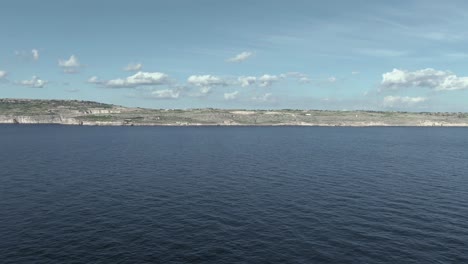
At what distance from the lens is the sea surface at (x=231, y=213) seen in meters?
51.3

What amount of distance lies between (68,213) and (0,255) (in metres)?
18.4

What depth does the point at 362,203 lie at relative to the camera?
76062 mm

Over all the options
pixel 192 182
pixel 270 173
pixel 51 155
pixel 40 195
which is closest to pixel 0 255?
pixel 40 195

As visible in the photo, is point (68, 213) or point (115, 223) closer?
point (115, 223)

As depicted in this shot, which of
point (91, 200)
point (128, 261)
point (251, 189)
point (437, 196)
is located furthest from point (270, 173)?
point (128, 261)

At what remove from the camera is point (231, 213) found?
6906 cm

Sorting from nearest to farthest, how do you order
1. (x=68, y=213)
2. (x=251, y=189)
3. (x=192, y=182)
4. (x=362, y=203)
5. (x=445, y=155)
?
(x=68, y=213)
(x=362, y=203)
(x=251, y=189)
(x=192, y=182)
(x=445, y=155)

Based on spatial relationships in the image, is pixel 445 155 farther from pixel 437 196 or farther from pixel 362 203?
pixel 362 203

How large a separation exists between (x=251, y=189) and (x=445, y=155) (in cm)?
11630

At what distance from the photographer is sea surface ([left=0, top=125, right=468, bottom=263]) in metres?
51.3

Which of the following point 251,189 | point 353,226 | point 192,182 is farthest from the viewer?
point 192,182

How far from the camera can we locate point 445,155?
161m

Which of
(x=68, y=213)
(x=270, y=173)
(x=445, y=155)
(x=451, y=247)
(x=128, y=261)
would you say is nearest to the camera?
(x=128, y=261)

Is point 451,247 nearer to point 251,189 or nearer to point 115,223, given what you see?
point 251,189
